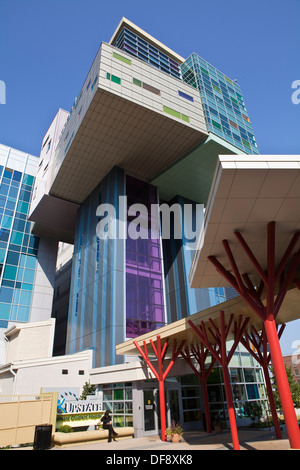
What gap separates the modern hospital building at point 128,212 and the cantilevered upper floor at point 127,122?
0.12 m

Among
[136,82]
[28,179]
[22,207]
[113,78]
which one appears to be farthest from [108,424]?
[28,179]

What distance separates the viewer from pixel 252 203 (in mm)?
10414

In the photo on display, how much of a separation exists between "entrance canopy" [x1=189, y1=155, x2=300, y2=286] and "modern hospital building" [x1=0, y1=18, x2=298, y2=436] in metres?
11.5

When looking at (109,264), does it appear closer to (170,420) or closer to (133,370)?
(133,370)

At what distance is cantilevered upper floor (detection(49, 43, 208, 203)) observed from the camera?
98.3ft

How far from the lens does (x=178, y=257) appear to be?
3906cm

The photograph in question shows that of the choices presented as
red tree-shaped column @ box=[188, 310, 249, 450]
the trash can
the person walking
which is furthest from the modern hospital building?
red tree-shaped column @ box=[188, 310, 249, 450]

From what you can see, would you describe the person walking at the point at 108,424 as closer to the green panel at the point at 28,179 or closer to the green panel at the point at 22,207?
the green panel at the point at 22,207

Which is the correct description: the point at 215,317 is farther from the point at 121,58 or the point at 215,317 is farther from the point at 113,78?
A: the point at 121,58

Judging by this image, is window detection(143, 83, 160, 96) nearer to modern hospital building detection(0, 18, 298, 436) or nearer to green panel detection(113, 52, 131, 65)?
modern hospital building detection(0, 18, 298, 436)

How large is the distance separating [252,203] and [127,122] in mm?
23890

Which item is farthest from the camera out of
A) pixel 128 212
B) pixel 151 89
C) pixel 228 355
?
pixel 128 212
